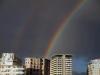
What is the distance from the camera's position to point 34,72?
198 m

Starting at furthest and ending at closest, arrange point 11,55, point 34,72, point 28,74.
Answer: point 34,72 < point 28,74 < point 11,55

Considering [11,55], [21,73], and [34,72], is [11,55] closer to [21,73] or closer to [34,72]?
[21,73]

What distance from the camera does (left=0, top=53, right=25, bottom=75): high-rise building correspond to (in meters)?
146

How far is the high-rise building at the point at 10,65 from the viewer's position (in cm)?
14612

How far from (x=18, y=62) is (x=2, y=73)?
1179 cm

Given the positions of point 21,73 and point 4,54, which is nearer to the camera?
point 21,73

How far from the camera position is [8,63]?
14938cm

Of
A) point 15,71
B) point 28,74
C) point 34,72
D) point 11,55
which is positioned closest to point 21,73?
point 15,71

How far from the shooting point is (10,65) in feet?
487

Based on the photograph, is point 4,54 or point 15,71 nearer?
point 15,71

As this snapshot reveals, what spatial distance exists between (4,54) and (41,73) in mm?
42053

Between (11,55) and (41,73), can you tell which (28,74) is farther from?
(11,55)

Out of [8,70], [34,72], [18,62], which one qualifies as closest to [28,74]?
[34,72]

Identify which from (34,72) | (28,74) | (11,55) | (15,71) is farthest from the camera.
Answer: (34,72)
